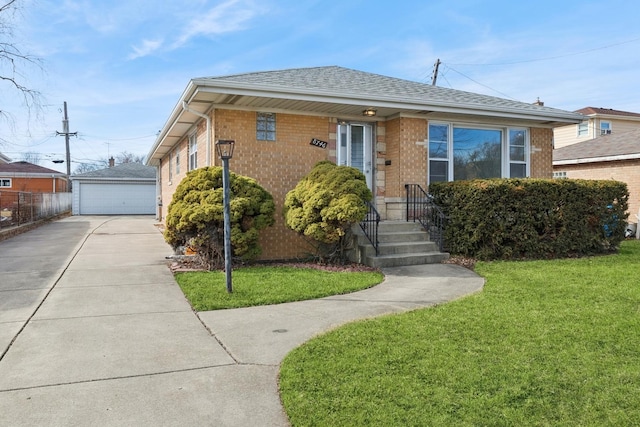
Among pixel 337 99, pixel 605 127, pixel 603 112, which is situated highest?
pixel 603 112

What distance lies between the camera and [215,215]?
787 cm

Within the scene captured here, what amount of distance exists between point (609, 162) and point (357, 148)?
36.2 feet

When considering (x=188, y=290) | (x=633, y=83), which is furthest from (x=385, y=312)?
(x=633, y=83)

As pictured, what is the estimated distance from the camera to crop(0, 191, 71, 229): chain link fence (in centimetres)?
1519

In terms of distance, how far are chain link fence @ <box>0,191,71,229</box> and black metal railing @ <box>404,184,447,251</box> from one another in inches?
484

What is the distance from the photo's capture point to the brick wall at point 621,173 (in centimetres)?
1546

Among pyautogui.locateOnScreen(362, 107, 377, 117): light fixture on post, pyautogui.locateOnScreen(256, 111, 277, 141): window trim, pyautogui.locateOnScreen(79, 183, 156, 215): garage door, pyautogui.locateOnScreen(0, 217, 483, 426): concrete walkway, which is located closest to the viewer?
pyautogui.locateOnScreen(0, 217, 483, 426): concrete walkway

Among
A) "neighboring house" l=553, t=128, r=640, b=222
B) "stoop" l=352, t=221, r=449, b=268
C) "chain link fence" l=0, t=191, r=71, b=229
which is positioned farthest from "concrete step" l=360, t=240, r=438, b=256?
"chain link fence" l=0, t=191, r=71, b=229

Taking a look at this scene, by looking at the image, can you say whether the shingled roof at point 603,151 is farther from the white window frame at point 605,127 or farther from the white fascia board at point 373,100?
the white window frame at point 605,127

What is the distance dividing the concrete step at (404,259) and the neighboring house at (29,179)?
33.4 meters

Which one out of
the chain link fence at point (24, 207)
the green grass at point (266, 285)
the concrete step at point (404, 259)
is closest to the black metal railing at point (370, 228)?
the concrete step at point (404, 259)

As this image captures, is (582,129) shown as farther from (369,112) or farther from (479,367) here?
(479,367)

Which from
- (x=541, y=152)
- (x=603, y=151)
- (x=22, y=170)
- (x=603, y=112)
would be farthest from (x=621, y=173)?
(x=22, y=170)

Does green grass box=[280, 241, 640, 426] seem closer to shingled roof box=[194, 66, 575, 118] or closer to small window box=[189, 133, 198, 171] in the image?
shingled roof box=[194, 66, 575, 118]
